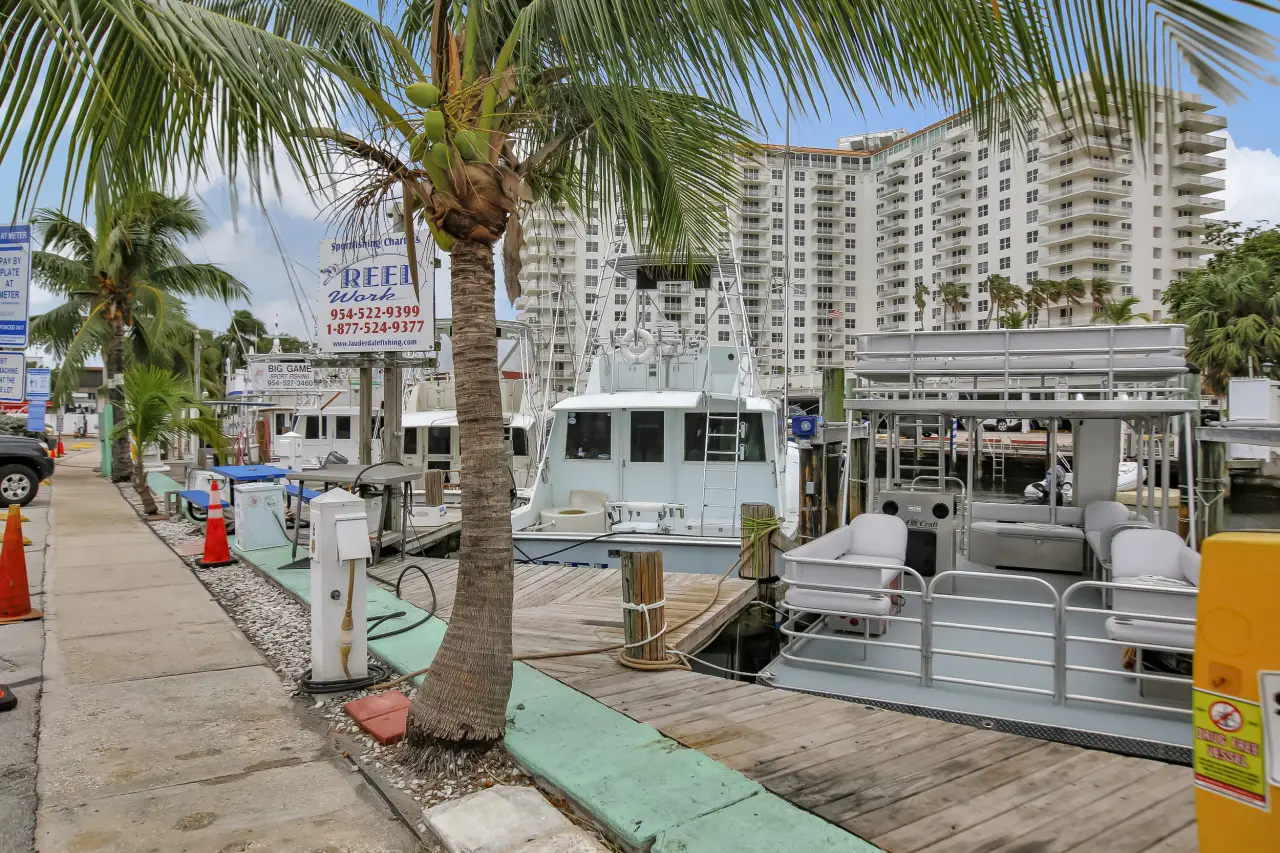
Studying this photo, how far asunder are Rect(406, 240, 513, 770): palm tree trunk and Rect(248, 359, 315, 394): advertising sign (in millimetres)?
20039

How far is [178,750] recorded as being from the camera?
14.3 ft

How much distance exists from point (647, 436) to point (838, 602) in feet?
20.0

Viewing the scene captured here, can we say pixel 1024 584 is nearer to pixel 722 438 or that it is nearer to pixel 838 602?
pixel 838 602

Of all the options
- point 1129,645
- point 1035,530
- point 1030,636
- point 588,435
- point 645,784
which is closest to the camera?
point 645,784

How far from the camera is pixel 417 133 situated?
3908mm

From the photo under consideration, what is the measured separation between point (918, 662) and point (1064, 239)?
239 feet

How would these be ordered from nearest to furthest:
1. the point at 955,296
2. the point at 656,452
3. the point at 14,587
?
the point at 14,587 → the point at 656,452 → the point at 955,296

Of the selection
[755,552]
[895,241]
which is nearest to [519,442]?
[755,552]

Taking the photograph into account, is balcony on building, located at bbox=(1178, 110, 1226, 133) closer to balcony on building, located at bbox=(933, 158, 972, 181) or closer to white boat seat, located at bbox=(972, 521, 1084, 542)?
white boat seat, located at bbox=(972, 521, 1084, 542)

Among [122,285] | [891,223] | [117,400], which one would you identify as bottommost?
[117,400]

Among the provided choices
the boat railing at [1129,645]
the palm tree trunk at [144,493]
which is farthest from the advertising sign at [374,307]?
the boat railing at [1129,645]

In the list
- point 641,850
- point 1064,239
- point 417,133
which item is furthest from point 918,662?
point 1064,239

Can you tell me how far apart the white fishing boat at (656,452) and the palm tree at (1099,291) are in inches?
2458

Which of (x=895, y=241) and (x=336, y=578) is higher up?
(x=895, y=241)
